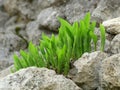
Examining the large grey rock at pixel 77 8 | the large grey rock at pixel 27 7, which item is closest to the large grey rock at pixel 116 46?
the large grey rock at pixel 77 8

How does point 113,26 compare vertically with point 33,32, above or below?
above

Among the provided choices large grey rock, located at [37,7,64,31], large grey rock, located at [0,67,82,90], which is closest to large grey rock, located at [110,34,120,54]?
large grey rock, located at [0,67,82,90]

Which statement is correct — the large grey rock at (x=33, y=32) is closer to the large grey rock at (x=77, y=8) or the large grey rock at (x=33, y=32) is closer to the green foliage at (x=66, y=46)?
the large grey rock at (x=77, y=8)

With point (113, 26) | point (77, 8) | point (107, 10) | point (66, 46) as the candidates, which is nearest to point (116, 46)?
point (113, 26)

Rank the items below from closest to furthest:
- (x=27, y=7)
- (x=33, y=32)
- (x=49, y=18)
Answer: (x=49, y=18) → (x=33, y=32) → (x=27, y=7)

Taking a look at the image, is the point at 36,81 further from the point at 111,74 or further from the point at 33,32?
the point at 33,32

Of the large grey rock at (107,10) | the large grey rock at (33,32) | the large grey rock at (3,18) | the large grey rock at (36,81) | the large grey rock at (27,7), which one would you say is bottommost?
the large grey rock at (33,32)
